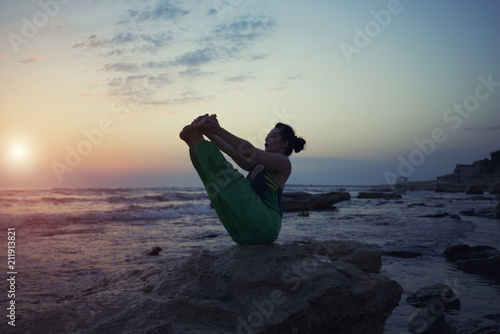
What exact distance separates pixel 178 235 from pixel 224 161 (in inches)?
392

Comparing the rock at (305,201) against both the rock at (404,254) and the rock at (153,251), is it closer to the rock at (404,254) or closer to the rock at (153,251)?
the rock at (404,254)

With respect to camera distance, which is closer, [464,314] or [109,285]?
[109,285]

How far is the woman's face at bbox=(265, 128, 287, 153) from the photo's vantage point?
15.4 feet

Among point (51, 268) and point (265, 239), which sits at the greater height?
point (265, 239)

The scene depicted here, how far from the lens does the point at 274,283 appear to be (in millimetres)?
3441

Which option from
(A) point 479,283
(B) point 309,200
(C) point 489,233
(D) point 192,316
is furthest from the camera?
Result: (B) point 309,200

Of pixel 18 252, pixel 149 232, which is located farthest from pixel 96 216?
pixel 18 252

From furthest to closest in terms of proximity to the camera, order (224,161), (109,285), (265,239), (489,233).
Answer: (489,233)
(109,285)
(265,239)
(224,161)

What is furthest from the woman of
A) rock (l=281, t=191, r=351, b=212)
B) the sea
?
rock (l=281, t=191, r=351, b=212)

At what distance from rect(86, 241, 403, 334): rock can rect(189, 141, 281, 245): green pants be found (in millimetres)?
253

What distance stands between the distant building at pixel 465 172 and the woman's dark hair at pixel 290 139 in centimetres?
9581

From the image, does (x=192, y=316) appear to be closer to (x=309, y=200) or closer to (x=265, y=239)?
(x=265, y=239)

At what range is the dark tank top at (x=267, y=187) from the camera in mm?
4168

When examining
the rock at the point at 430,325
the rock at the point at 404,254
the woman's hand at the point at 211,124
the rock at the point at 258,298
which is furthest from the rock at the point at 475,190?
the woman's hand at the point at 211,124
